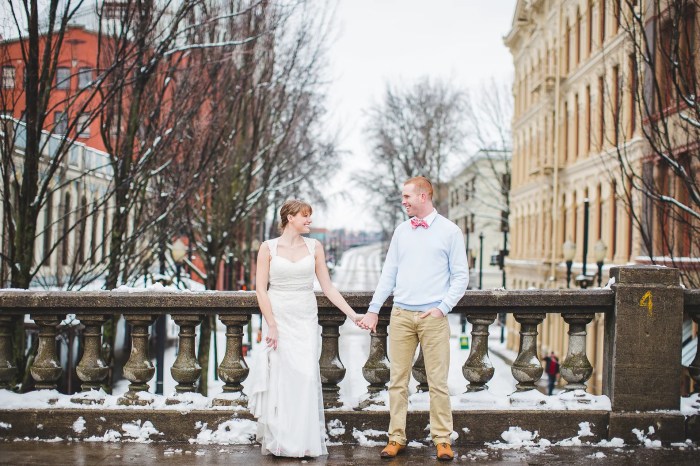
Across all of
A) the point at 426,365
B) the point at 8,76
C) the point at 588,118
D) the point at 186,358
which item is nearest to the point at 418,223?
the point at 426,365

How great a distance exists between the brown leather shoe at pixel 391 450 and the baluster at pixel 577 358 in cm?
165

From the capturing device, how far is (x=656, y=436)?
262 inches

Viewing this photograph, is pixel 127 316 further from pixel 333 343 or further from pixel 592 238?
pixel 592 238

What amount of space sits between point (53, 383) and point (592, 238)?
26.9 m

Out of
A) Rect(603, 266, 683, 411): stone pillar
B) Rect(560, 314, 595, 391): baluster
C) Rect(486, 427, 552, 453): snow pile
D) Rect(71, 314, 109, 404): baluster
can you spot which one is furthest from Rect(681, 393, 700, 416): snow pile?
Rect(71, 314, 109, 404): baluster

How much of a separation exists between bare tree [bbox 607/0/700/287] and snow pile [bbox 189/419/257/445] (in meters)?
6.55

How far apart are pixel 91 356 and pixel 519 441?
3.64m

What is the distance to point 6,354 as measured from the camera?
274 inches

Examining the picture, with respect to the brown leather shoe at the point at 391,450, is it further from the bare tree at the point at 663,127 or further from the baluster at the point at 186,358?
the bare tree at the point at 663,127

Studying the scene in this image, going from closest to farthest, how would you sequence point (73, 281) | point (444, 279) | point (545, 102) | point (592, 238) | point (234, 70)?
point (444, 279), point (73, 281), point (234, 70), point (592, 238), point (545, 102)

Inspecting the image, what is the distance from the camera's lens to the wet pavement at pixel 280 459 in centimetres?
601

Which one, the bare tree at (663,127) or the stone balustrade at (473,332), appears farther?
the bare tree at (663,127)

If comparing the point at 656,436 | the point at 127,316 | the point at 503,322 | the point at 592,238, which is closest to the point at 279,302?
the point at 127,316

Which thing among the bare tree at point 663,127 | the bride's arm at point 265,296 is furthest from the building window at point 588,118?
the bride's arm at point 265,296
